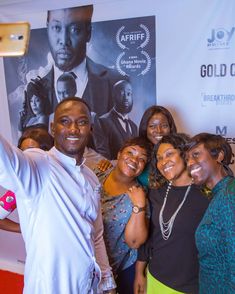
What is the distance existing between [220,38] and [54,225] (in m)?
1.76

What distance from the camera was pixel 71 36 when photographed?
8.64ft

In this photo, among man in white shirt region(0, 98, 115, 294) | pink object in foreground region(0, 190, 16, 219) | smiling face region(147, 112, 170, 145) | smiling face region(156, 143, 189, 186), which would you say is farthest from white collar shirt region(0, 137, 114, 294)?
smiling face region(147, 112, 170, 145)

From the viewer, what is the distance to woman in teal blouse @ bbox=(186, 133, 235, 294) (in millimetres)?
1029

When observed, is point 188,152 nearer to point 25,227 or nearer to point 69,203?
point 69,203

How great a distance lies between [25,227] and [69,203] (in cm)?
18

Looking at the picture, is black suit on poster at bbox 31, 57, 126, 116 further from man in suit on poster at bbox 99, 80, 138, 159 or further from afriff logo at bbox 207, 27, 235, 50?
afriff logo at bbox 207, 27, 235, 50

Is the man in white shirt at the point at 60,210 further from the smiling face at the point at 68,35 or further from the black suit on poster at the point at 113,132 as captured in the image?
the smiling face at the point at 68,35

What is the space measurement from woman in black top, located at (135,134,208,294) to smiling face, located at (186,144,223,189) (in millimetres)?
106

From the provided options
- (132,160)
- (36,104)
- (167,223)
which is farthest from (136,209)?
(36,104)

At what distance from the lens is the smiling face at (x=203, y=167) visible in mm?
1329

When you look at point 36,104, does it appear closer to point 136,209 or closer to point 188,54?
point 188,54

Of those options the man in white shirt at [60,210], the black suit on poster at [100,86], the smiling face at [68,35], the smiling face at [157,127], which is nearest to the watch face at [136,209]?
the man in white shirt at [60,210]

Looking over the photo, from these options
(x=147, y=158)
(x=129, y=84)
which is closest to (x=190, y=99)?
(x=129, y=84)

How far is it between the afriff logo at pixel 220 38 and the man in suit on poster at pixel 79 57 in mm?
758
